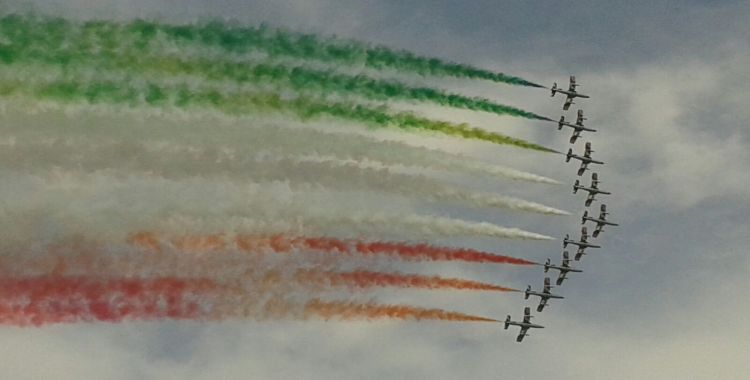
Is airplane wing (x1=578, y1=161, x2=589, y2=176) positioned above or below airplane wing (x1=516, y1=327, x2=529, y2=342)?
above

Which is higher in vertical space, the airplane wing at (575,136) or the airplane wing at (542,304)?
the airplane wing at (575,136)

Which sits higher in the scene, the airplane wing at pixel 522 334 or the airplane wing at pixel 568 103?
the airplane wing at pixel 568 103

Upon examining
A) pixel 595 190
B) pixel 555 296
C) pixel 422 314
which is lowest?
pixel 422 314

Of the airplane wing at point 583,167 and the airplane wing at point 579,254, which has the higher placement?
the airplane wing at point 583,167

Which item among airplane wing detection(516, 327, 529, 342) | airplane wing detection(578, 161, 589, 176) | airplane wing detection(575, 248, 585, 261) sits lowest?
airplane wing detection(516, 327, 529, 342)

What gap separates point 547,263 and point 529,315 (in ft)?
13.0

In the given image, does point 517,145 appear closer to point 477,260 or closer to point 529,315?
point 477,260

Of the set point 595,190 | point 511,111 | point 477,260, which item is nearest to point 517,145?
point 511,111

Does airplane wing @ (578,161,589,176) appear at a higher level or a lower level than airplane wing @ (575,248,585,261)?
higher

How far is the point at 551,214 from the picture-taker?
73.6 metres

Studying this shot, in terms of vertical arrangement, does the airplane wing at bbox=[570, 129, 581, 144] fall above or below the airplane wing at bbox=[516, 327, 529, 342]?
above

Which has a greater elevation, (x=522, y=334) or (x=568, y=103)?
(x=568, y=103)

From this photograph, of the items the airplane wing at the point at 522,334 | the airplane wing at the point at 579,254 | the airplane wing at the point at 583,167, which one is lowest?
A: the airplane wing at the point at 522,334

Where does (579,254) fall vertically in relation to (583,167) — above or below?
below
